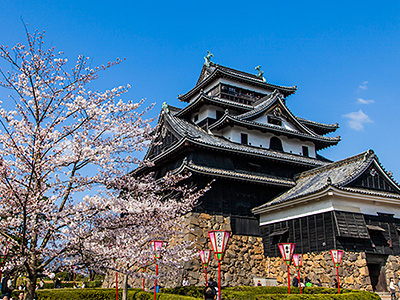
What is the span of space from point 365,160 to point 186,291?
13.7m

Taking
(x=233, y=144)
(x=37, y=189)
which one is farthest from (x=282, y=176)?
(x=37, y=189)

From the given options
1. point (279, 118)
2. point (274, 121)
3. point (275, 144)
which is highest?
point (279, 118)

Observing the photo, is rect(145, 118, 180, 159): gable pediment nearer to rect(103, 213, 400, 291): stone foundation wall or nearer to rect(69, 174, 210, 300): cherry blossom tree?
rect(103, 213, 400, 291): stone foundation wall

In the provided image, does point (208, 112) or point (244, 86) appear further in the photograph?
point (244, 86)

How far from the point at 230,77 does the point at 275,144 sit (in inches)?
337

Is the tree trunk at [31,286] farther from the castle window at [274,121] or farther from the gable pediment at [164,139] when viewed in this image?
the castle window at [274,121]

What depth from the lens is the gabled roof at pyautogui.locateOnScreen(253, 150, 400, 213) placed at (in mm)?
19891

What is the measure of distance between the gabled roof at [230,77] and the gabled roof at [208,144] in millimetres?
5668

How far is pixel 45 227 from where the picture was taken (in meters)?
8.11

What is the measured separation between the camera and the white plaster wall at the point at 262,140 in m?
26.7

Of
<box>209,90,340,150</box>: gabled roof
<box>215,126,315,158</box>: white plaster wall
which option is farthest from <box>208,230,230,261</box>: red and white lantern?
<box>215,126,315,158</box>: white plaster wall

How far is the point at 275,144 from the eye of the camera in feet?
92.9

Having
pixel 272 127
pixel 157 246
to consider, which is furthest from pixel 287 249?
pixel 272 127

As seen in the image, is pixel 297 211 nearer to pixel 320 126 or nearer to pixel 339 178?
pixel 339 178
